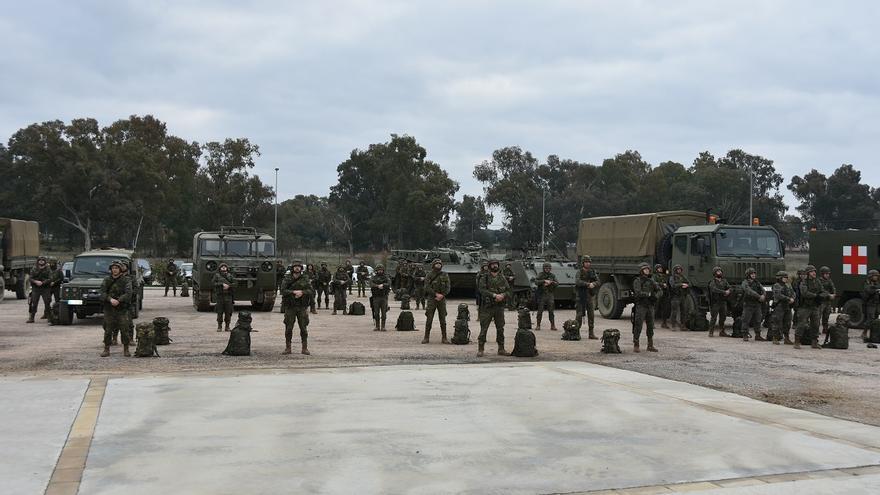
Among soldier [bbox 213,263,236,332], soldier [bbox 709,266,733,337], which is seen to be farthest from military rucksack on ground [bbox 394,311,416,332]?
soldier [bbox 709,266,733,337]

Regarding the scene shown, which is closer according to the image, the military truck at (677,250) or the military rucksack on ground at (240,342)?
the military rucksack on ground at (240,342)

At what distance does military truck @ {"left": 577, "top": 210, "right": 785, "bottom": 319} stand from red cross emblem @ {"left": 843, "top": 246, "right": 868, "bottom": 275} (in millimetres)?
1872

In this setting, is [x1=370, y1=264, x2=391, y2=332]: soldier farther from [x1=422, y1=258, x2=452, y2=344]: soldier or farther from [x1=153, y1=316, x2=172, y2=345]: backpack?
[x1=153, y1=316, x2=172, y2=345]: backpack

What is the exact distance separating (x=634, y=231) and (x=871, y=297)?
5.98 m

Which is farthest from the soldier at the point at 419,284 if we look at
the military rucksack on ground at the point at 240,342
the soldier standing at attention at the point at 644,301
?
the military rucksack on ground at the point at 240,342

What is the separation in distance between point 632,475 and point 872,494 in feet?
5.14

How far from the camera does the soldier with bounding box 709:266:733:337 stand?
17.3m

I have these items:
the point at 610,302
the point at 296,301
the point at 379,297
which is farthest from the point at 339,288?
the point at 296,301

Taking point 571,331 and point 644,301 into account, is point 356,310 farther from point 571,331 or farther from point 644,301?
point 644,301

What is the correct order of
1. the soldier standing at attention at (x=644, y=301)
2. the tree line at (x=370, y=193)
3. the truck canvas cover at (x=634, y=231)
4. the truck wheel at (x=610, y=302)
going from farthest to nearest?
the tree line at (x=370, y=193) → the truck wheel at (x=610, y=302) → the truck canvas cover at (x=634, y=231) → the soldier standing at attention at (x=644, y=301)

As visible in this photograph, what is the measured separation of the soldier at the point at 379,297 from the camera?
18.2 metres

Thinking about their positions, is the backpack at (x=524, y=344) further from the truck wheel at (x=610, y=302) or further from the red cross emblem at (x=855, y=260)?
the red cross emblem at (x=855, y=260)

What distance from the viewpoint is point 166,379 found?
33.3 ft

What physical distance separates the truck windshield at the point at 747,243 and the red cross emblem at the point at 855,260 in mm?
1937
